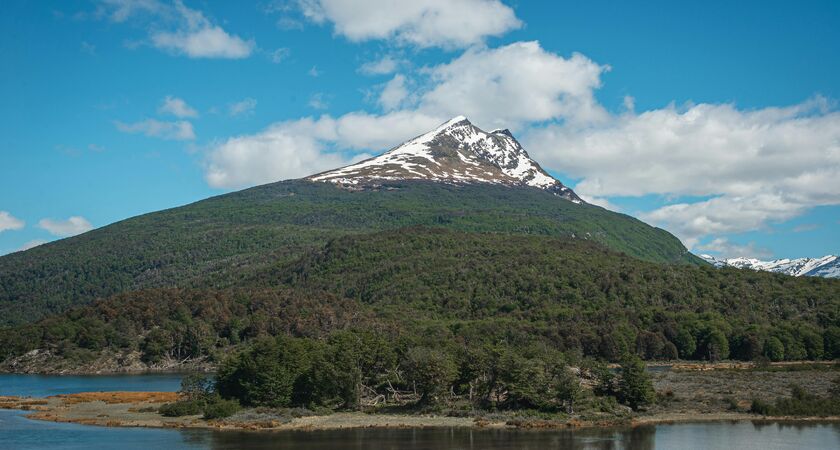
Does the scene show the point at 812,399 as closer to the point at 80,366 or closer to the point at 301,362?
the point at 301,362

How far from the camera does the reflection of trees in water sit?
6656cm

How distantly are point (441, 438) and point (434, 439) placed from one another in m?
0.85

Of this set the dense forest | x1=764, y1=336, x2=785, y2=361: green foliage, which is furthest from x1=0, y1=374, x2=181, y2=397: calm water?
x1=764, y1=336, x2=785, y2=361: green foliage

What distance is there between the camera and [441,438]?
232 feet

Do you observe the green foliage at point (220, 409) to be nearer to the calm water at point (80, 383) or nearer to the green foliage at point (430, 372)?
the green foliage at point (430, 372)

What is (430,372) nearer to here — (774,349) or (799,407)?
(799,407)

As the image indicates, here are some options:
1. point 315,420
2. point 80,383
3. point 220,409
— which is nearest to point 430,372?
point 315,420

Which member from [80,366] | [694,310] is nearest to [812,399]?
[694,310]

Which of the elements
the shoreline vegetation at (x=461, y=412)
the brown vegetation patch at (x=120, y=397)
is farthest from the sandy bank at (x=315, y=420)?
the brown vegetation patch at (x=120, y=397)

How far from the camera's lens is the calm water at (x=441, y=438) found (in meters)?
67.0

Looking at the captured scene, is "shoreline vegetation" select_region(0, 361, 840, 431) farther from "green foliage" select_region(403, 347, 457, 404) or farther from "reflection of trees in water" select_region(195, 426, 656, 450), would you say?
"reflection of trees in water" select_region(195, 426, 656, 450)

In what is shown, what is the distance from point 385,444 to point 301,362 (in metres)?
24.1

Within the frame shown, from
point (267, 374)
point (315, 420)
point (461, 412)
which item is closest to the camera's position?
point (315, 420)

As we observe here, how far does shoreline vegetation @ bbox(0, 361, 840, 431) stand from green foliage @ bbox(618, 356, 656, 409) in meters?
0.34
